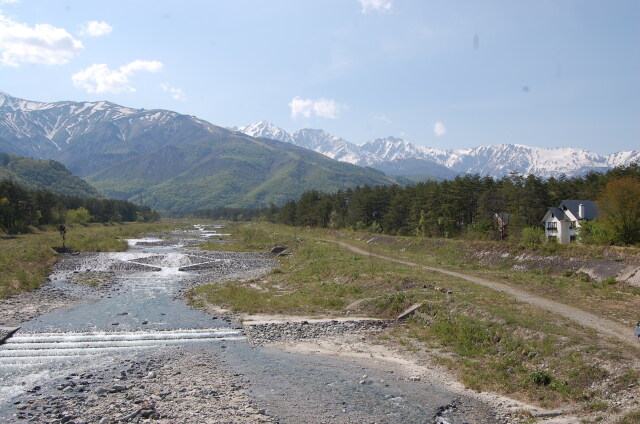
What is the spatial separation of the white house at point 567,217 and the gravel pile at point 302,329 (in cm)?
5994

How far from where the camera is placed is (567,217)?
263 ft

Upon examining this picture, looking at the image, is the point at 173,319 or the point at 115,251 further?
the point at 115,251

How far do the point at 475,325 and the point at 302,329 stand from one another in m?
10.3

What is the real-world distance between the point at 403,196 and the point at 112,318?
284 ft

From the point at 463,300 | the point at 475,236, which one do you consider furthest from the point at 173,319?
the point at 475,236

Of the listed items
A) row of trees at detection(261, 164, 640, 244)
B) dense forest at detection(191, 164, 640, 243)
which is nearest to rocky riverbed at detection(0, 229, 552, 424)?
dense forest at detection(191, 164, 640, 243)

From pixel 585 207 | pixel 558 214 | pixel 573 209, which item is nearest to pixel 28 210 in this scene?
pixel 558 214

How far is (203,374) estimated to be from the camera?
19062 mm

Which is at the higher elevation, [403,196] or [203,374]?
[403,196]

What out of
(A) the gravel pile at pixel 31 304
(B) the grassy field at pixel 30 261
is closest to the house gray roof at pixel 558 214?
(A) the gravel pile at pixel 31 304

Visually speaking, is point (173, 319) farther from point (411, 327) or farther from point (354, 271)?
point (354, 271)

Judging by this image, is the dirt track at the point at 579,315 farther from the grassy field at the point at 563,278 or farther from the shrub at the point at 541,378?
the shrub at the point at 541,378

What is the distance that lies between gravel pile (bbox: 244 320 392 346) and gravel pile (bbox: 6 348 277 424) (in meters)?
5.05

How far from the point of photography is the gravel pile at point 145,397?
575 inches
